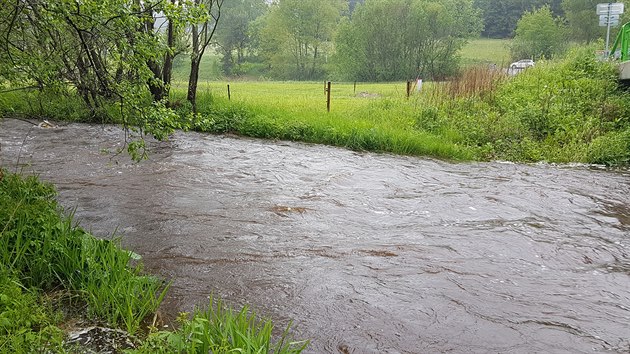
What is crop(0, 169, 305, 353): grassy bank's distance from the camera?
12.0 feet

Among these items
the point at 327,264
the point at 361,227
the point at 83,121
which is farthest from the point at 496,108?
the point at 83,121

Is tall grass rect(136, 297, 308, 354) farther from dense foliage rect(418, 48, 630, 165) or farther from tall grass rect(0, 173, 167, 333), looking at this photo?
dense foliage rect(418, 48, 630, 165)

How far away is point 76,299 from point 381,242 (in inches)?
157

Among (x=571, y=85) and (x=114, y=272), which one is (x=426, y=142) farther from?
(x=114, y=272)

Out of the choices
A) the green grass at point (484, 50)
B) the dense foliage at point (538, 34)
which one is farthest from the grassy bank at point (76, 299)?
the dense foliage at point (538, 34)

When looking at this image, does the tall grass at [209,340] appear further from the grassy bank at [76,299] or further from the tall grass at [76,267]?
the tall grass at [76,267]

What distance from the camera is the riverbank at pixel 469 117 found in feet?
46.5

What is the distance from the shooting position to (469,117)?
1612 centimetres

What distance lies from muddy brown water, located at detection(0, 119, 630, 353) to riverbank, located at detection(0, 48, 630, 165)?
1564 millimetres

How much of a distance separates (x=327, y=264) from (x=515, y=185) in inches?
240

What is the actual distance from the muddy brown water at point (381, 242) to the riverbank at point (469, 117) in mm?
1564

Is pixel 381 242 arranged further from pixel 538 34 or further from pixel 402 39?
pixel 538 34

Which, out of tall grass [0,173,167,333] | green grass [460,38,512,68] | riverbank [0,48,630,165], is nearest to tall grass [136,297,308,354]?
tall grass [0,173,167,333]

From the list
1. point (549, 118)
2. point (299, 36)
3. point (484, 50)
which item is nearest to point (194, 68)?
point (549, 118)
